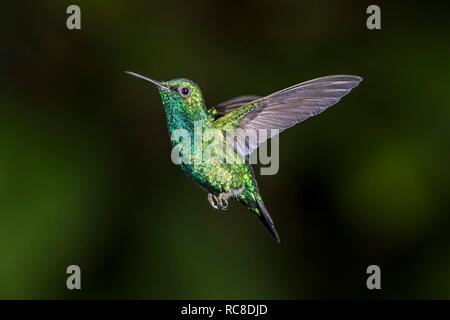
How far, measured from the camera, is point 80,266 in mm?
2277

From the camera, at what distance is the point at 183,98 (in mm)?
906

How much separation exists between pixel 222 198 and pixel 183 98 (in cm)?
14

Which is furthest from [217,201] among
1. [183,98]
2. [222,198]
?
[183,98]

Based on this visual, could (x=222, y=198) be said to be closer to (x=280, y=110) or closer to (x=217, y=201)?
(x=217, y=201)

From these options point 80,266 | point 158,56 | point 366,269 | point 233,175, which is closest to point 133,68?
point 158,56

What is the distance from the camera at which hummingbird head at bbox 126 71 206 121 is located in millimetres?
902

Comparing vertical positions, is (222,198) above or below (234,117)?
below

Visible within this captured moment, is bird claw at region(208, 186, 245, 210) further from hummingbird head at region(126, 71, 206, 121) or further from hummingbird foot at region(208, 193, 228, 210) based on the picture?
hummingbird head at region(126, 71, 206, 121)

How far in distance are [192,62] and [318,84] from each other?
5.28 ft

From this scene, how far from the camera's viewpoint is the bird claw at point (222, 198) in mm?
847

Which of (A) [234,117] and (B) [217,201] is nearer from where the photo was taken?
(B) [217,201]

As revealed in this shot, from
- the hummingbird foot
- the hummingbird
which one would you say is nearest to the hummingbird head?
the hummingbird

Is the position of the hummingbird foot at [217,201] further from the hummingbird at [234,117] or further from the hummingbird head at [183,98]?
the hummingbird head at [183,98]

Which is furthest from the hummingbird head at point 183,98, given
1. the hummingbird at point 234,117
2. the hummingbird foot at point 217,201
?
the hummingbird foot at point 217,201
